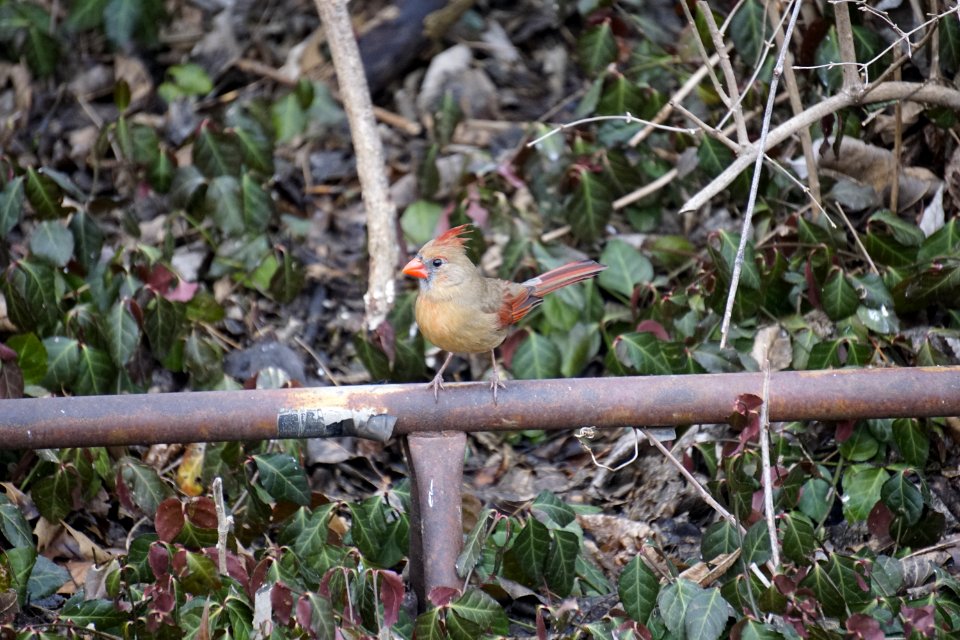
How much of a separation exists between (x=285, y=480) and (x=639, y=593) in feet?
3.77

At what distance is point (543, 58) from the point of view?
6184mm

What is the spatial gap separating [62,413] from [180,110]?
3228 millimetres

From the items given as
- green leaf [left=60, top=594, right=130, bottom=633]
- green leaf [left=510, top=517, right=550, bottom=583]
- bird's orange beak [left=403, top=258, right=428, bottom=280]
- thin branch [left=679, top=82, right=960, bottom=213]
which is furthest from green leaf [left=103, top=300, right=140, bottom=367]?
thin branch [left=679, top=82, right=960, bottom=213]

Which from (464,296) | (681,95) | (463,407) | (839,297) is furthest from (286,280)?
(839,297)

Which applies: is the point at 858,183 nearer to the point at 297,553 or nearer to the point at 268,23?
the point at 297,553

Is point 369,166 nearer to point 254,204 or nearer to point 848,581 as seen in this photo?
point 254,204

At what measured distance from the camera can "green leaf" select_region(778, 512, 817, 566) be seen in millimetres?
2975

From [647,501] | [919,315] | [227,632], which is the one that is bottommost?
[647,501]

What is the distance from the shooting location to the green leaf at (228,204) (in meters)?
4.73

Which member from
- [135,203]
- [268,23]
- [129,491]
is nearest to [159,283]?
[129,491]

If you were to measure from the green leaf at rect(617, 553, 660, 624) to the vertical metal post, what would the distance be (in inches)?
17.5

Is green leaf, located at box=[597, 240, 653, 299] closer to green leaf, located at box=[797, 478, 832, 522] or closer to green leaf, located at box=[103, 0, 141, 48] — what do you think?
green leaf, located at box=[797, 478, 832, 522]

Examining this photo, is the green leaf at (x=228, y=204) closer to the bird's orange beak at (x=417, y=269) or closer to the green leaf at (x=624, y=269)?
the bird's orange beak at (x=417, y=269)

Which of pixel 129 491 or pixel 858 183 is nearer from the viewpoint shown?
pixel 129 491
